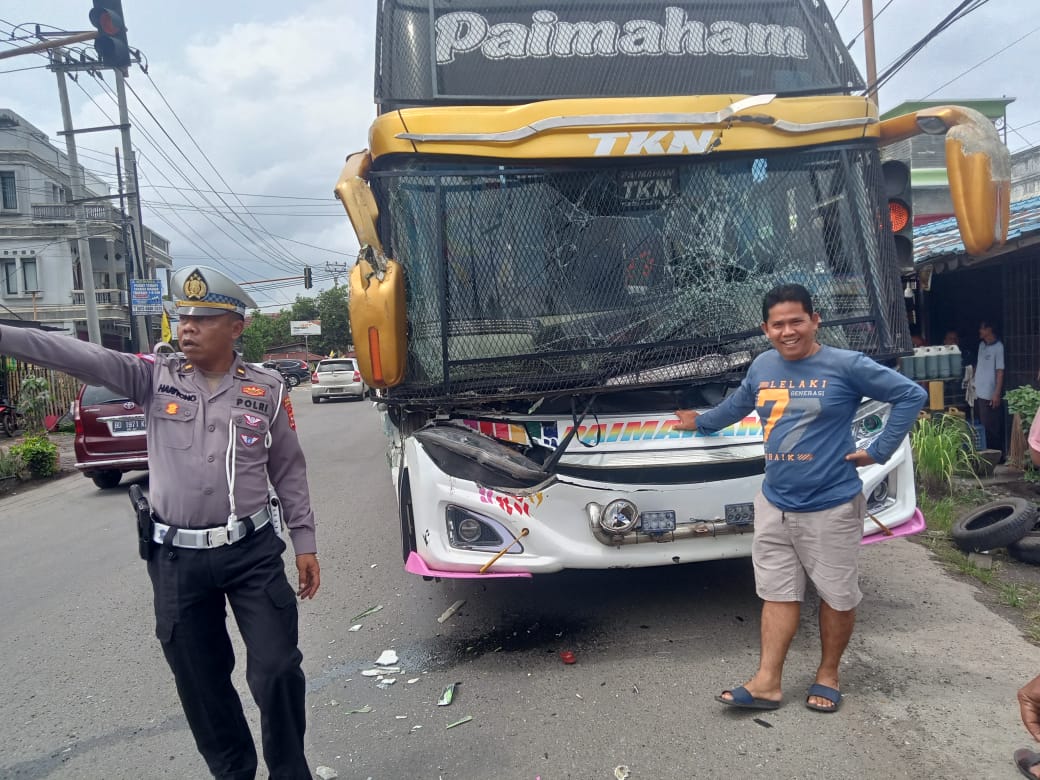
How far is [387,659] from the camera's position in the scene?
4.10m

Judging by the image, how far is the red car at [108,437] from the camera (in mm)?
9859

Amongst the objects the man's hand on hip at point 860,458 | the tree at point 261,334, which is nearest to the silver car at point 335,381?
the tree at point 261,334

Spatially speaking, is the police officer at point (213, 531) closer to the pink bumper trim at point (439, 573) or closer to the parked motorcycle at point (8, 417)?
the pink bumper trim at point (439, 573)

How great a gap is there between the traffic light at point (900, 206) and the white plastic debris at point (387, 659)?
3430mm

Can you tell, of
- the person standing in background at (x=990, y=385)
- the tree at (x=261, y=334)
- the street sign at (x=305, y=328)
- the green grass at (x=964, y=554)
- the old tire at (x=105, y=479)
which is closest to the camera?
the green grass at (x=964, y=554)

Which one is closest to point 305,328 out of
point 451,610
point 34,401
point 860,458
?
point 34,401

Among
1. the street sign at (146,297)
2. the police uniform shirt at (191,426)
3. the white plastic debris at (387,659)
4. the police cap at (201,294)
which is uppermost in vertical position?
the street sign at (146,297)

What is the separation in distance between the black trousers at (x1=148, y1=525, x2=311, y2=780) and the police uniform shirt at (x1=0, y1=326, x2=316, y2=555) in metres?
0.14

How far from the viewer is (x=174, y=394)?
2.62 meters

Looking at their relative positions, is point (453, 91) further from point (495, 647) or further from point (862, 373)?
point (495, 647)

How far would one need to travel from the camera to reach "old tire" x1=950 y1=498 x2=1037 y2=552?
5.18m

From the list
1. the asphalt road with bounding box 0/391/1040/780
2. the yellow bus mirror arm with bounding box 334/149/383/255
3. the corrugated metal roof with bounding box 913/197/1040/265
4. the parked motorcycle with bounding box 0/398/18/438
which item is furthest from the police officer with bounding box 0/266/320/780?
the parked motorcycle with bounding box 0/398/18/438

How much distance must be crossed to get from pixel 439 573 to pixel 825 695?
181 centimetres

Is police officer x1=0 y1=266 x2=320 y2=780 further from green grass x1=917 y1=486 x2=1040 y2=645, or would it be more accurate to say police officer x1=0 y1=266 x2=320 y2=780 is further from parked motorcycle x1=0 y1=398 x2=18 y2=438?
parked motorcycle x1=0 y1=398 x2=18 y2=438
